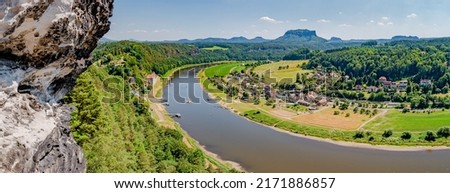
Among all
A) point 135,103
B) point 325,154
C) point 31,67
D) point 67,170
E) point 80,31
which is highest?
point 80,31

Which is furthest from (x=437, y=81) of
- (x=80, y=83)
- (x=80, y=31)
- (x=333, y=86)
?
(x=80, y=31)

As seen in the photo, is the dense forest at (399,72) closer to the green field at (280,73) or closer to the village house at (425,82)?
the village house at (425,82)

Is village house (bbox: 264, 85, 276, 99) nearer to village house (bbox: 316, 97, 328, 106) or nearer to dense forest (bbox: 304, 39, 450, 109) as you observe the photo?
village house (bbox: 316, 97, 328, 106)

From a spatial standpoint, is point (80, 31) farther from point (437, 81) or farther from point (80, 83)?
point (437, 81)

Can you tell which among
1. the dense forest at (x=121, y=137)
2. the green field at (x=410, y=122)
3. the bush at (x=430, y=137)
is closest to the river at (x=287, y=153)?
the bush at (x=430, y=137)

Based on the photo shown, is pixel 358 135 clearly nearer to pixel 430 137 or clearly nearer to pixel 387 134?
pixel 387 134

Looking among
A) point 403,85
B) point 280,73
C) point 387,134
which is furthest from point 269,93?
point 280,73
